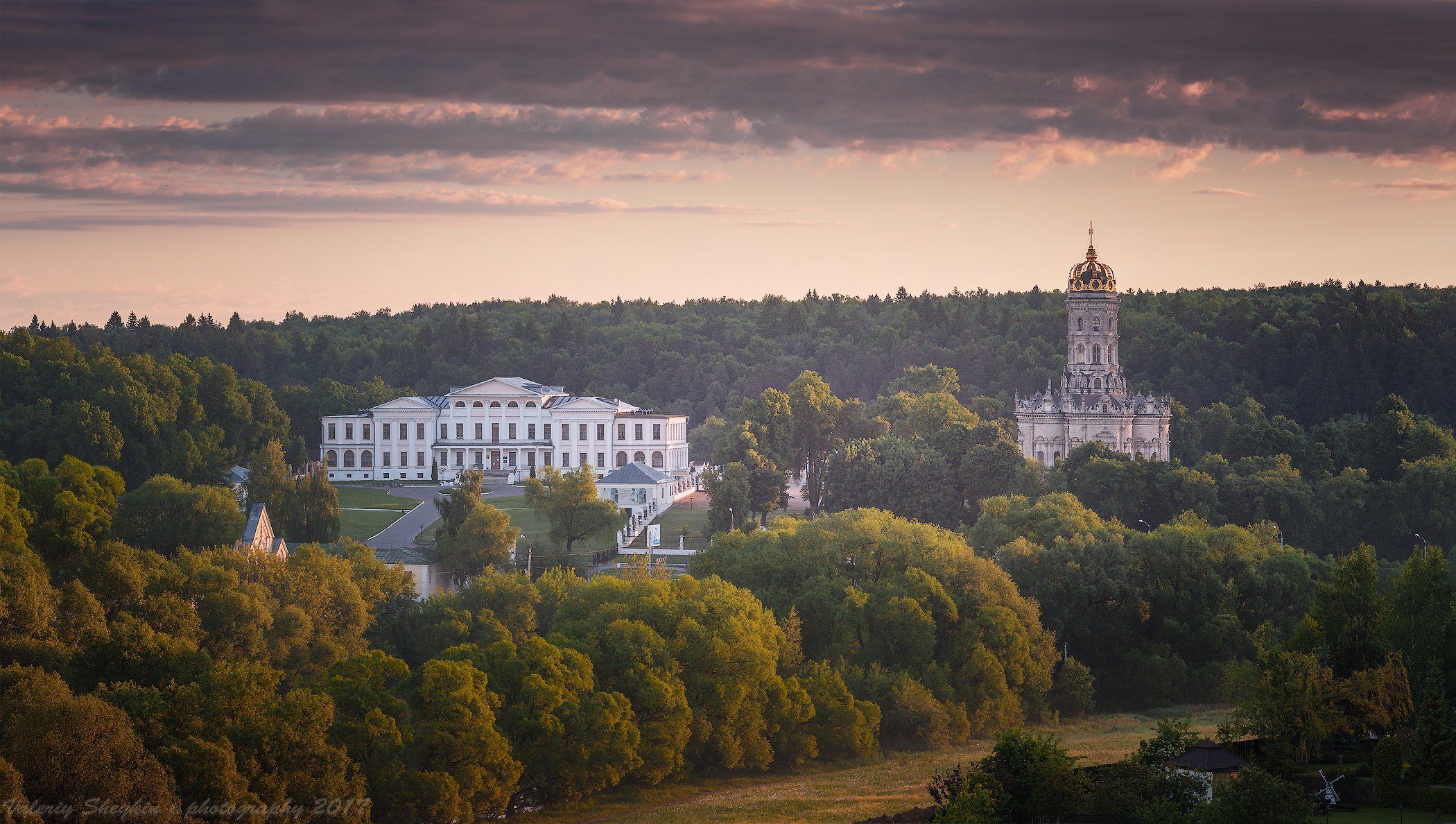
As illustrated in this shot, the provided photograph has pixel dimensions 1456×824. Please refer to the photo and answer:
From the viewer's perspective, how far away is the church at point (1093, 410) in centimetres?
8800

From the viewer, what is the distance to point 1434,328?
118938mm

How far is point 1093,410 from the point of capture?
88125 millimetres

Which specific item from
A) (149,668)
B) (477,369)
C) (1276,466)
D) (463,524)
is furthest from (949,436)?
(477,369)

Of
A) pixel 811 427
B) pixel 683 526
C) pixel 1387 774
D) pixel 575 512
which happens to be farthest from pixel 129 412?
pixel 1387 774

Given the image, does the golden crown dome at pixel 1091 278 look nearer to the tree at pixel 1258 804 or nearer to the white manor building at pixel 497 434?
the white manor building at pixel 497 434

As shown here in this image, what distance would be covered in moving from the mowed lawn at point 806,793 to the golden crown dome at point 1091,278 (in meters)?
48.7

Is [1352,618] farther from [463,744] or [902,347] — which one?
[902,347]

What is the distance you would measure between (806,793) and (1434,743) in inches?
518

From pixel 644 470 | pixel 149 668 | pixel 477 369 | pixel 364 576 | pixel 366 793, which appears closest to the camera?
pixel 366 793

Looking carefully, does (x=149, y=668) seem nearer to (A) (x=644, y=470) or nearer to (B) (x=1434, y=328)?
(A) (x=644, y=470)

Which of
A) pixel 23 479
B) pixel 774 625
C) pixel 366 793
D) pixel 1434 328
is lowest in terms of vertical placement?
pixel 366 793

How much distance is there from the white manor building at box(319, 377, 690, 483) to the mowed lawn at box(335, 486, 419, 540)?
18.5 m

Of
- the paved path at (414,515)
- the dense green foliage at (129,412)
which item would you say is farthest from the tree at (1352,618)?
the dense green foliage at (129,412)

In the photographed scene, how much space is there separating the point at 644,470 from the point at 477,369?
6044cm
